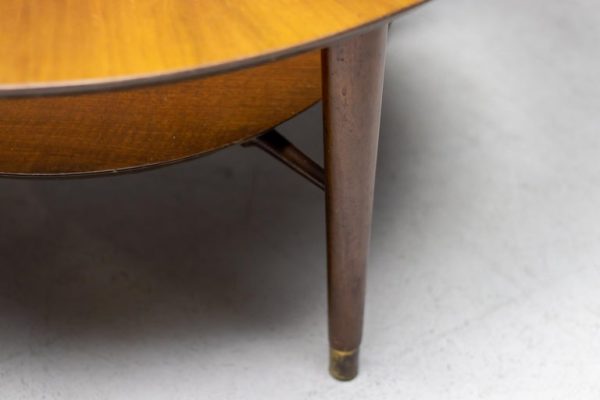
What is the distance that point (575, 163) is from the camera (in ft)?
4.73

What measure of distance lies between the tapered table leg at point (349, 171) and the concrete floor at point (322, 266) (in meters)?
0.11

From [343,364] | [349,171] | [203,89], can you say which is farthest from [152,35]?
[343,364]

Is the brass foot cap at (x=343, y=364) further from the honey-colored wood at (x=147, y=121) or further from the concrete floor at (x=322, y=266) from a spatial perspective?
the honey-colored wood at (x=147, y=121)

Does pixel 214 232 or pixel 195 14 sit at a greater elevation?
pixel 195 14

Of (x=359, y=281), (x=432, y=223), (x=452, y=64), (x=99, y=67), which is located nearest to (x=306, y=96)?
(x=359, y=281)

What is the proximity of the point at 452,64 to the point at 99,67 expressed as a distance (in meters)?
1.13

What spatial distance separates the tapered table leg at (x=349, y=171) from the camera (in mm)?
821

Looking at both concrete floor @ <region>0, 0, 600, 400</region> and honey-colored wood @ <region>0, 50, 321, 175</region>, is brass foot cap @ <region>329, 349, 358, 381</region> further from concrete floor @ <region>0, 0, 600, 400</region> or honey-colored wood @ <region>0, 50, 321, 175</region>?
honey-colored wood @ <region>0, 50, 321, 175</region>

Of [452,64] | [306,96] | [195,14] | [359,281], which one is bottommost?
[452,64]

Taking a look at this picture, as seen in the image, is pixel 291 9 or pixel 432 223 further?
pixel 432 223

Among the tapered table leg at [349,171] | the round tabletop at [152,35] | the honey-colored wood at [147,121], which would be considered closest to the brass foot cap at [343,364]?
the tapered table leg at [349,171]

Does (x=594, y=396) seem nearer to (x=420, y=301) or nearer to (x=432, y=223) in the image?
(x=420, y=301)

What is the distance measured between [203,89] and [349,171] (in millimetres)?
289

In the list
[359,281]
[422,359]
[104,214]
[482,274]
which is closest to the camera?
[359,281]
